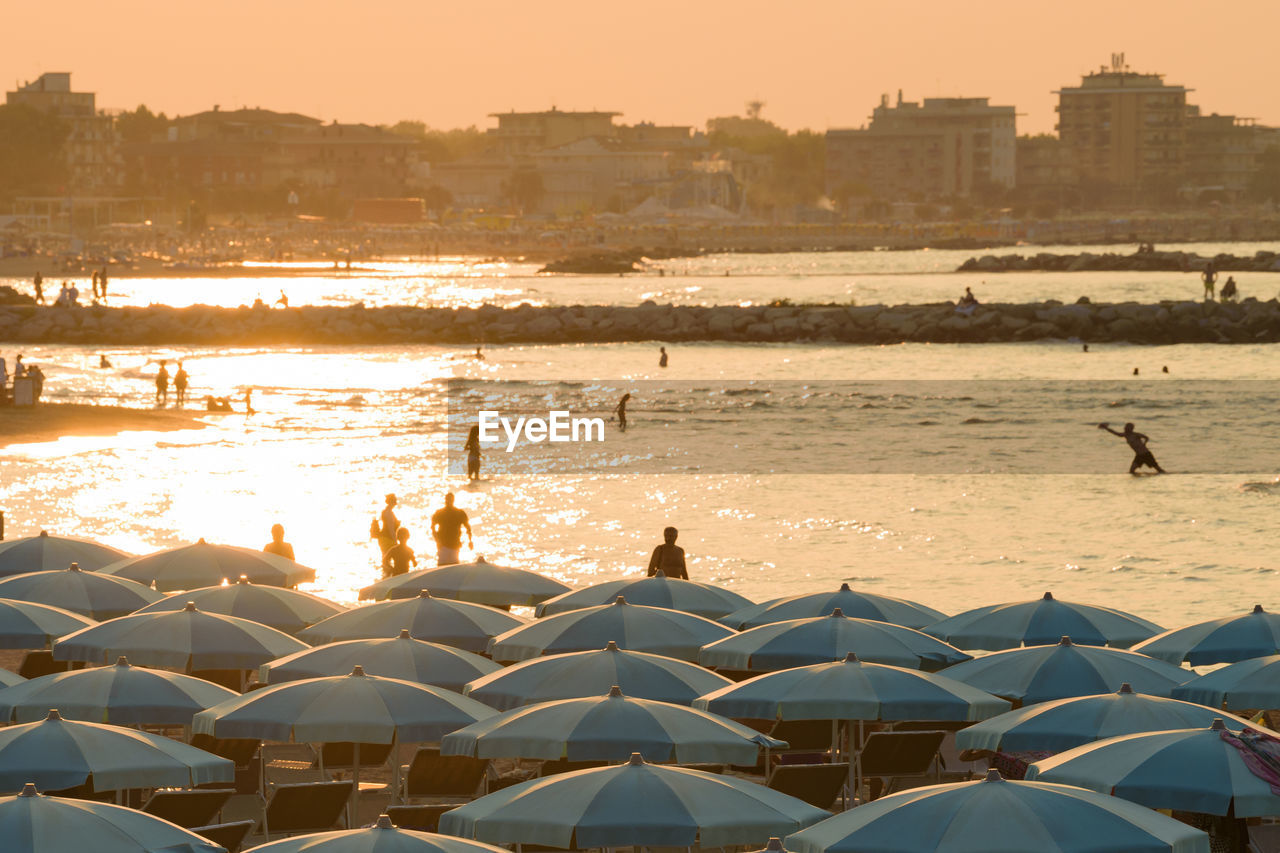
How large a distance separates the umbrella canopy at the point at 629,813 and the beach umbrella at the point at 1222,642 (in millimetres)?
4940

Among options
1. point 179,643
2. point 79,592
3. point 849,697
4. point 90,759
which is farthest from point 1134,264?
point 90,759

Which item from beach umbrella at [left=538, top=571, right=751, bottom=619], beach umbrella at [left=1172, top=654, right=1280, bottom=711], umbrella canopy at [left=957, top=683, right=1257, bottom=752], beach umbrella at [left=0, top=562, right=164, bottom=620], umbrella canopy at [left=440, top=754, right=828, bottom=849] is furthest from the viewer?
beach umbrella at [left=538, top=571, right=751, bottom=619]

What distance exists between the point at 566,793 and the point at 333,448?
25.6 metres

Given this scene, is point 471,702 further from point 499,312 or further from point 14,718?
point 499,312

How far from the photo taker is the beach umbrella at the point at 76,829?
6.21 m

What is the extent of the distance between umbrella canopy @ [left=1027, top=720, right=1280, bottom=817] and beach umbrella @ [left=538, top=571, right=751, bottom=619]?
5492 millimetres

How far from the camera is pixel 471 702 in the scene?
31.2ft

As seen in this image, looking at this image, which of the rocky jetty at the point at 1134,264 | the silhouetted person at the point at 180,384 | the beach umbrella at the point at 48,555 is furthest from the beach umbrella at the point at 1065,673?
the rocky jetty at the point at 1134,264

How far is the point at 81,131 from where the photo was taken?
17375 cm

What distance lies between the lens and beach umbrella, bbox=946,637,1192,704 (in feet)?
33.5

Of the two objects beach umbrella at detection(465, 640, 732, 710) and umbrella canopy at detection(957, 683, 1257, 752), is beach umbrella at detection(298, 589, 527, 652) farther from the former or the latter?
umbrella canopy at detection(957, 683, 1257, 752)

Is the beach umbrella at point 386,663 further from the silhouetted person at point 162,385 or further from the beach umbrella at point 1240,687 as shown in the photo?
the silhouetted person at point 162,385

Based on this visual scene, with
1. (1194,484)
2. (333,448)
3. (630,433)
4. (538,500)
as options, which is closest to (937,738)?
(538,500)

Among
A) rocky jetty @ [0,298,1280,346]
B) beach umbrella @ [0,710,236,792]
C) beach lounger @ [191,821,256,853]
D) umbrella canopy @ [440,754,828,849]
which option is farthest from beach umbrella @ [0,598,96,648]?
rocky jetty @ [0,298,1280,346]
